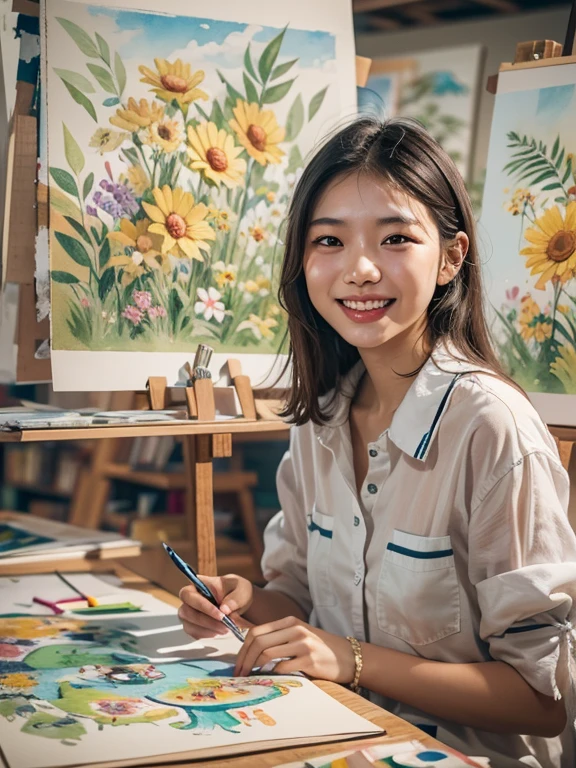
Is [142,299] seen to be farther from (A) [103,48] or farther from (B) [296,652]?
(B) [296,652]

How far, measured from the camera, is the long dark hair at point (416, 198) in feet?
4.21

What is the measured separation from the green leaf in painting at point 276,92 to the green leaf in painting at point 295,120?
1.1 inches

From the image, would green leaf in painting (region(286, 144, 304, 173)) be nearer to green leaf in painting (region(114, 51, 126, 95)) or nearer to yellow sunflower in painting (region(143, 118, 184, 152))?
yellow sunflower in painting (region(143, 118, 184, 152))

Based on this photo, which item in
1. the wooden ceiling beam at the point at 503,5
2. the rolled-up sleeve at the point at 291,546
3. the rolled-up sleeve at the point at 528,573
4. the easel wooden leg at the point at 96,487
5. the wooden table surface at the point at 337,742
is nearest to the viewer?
the wooden table surface at the point at 337,742

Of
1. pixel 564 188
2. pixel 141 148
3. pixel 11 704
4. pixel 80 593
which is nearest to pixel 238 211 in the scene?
pixel 141 148

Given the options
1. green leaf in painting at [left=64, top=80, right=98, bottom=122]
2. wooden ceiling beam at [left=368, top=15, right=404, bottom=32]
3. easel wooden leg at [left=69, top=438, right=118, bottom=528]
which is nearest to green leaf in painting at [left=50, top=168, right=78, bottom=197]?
green leaf in painting at [left=64, top=80, right=98, bottom=122]

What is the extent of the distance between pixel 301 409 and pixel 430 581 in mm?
381

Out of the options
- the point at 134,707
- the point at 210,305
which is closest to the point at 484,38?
the point at 210,305

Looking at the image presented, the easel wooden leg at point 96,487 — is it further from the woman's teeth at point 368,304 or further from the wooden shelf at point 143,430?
the woman's teeth at point 368,304

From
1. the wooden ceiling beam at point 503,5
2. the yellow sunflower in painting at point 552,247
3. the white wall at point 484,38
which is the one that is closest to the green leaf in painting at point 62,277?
→ the yellow sunflower in painting at point 552,247

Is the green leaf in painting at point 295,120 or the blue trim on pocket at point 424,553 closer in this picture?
the blue trim on pocket at point 424,553

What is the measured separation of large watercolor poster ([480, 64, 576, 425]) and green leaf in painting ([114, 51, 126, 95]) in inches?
28.0

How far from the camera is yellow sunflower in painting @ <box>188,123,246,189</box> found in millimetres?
1687

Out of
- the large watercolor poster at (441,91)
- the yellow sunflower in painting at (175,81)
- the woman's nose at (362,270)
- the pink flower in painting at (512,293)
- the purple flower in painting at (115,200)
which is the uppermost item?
the large watercolor poster at (441,91)
